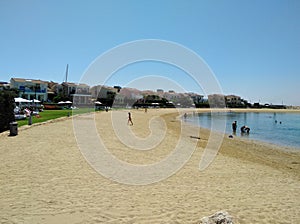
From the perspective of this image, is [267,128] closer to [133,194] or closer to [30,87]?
[133,194]

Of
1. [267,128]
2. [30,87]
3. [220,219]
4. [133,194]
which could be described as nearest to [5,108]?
[133,194]

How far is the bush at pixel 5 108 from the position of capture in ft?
51.1

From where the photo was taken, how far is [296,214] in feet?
16.9

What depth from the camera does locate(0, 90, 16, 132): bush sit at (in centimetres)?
1558

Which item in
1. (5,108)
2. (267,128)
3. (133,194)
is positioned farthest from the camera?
(267,128)

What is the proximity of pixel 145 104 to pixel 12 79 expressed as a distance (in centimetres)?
4462

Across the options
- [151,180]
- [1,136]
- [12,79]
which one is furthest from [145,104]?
[151,180]

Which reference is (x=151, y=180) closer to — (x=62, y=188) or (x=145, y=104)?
(x=62, y=188)

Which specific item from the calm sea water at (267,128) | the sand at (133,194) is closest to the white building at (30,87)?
the calm sea water at (267,128)

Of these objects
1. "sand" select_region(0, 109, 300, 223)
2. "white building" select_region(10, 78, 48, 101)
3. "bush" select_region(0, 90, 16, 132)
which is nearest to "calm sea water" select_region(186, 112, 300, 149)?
"sand" select_region(0, 109, 300, 223)

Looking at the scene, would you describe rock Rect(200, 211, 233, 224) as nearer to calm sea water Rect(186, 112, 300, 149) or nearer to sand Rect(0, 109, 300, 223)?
sand Rect(0, 109, 300, 223)

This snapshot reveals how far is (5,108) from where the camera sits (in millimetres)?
15875

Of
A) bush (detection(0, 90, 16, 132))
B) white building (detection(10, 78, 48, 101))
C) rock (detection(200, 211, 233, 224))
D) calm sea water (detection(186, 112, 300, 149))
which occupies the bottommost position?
calm sea water (detection(186, 112, 300, 149))

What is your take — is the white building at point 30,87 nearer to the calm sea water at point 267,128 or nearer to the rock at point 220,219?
the calm sea water at point 267,128
